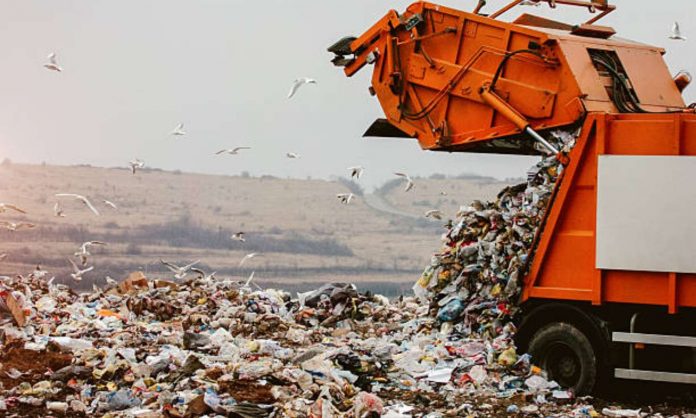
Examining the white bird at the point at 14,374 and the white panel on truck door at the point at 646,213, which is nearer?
the white panel on truck door at the point at 646,213

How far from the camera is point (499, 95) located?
10.8m

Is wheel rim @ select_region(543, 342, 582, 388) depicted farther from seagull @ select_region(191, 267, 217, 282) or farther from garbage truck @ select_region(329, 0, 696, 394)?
seagull @ select_region(191, 267, 217, 282)

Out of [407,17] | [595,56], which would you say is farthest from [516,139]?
[407,17]

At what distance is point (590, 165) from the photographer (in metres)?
9.34

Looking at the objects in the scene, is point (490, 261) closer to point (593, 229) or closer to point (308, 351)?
point (593, 229)

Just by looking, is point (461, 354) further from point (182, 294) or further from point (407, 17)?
point (182, 294)

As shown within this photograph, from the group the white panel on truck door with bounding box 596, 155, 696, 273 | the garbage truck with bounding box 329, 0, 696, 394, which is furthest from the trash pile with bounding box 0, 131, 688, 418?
the white panel on truck door with bounding box 596, 155, 696, 273

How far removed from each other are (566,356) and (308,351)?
88.3 inches

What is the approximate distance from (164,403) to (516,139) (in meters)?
4.51

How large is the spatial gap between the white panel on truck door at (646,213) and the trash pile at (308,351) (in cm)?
93

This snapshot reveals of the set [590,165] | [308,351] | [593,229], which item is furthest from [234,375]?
[590,165]

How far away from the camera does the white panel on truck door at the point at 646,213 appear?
8836mm

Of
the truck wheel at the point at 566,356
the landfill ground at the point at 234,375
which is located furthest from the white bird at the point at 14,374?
the truck wheel at the point at 566,356

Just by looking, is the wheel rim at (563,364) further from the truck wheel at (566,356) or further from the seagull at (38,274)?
the seagull at (38,274)
